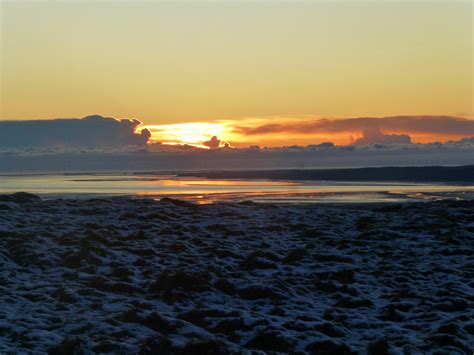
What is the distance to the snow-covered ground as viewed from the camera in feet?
34.2

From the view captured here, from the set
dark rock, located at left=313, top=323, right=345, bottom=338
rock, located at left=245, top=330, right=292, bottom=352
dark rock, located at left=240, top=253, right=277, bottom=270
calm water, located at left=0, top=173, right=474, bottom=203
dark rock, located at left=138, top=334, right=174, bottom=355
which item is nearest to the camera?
dark rock, located at left=138, top=334, right=174, bottom=355

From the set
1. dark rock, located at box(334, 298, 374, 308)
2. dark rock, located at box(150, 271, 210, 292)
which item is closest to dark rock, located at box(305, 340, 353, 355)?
dark rock, located at box(334, 298, 374, 308)

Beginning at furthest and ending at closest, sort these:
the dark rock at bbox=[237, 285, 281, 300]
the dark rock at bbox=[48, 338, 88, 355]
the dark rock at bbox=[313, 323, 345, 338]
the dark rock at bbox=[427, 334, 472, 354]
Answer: the dark rock at bbox=[237, 285, 281, 300] < the dark rock at bbox=[313, 323, 345, 338] < the dark rock at bbox=[427, 334, 472, 354] < the dark rock at bbox=[48, 338, 88, 355]

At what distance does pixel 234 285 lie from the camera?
46.5ft

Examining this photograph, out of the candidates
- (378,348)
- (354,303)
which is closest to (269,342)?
(378,348)

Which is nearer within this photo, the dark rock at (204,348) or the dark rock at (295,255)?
the dark rock at (204,348)

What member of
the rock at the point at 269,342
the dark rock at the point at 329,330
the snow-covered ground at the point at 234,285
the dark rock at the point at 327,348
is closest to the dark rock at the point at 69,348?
the snow-covered ground at the point at 234,285

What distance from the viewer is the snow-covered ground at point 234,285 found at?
10414 mm

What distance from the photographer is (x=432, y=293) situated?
44.6ft

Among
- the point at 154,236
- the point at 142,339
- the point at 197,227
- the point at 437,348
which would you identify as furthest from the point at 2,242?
the point at 437,348

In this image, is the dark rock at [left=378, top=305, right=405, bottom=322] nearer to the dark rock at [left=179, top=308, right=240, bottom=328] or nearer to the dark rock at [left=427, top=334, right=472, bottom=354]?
the dark rock at [left=427, top=334, right=472, bottom=354]

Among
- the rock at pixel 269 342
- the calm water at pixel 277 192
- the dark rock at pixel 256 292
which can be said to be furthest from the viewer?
the calm water at pixel 277 192

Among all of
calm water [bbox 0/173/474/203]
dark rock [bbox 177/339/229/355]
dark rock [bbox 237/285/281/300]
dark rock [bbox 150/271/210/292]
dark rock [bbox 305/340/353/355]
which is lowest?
dark rock [bbox 305/340/353/355]

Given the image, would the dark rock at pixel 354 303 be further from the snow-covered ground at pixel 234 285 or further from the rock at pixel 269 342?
the rock at pixel 269 342
